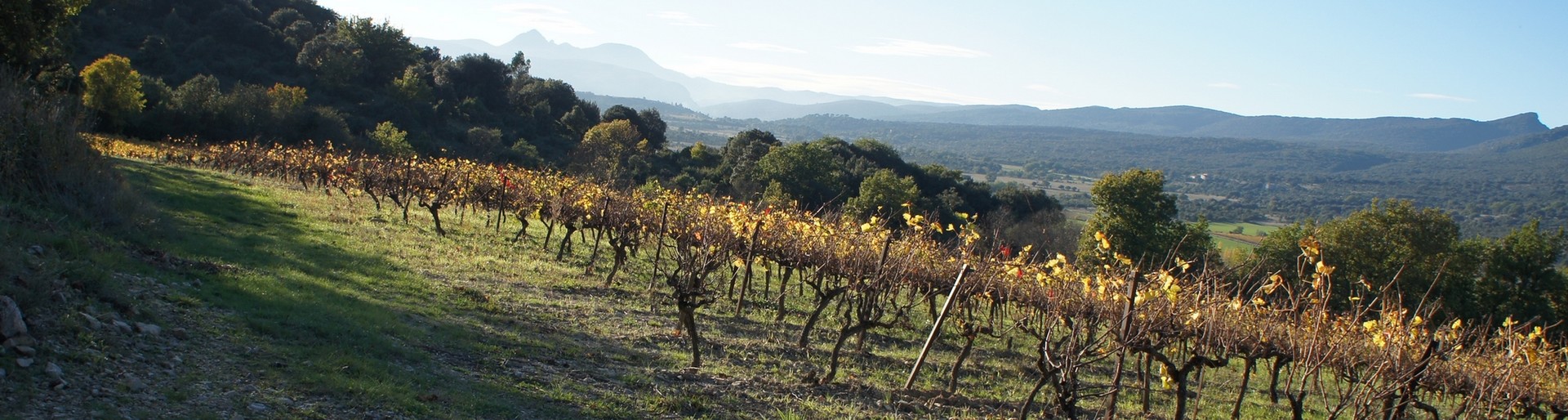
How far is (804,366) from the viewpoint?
906cm

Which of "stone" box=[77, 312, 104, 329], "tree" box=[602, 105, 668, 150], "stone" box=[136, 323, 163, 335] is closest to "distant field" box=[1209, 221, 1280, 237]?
"tree" box=[602, 105, 668, 150]

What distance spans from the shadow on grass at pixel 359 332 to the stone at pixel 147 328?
525 mm

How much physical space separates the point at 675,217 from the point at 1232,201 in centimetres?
8276

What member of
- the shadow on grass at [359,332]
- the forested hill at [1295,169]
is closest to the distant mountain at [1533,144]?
the forested hill at [1295,169]

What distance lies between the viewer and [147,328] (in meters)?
5.89

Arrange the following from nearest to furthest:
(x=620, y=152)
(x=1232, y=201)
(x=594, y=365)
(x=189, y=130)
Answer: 1. (x=594, y=365)
2. (x=189, y=130)
3. (x=620, y=152)
4. (x=1232, y=201)

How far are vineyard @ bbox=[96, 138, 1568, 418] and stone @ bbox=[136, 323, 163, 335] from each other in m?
4.09

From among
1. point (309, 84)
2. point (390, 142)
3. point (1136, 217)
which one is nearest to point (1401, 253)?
point (1136, 217)

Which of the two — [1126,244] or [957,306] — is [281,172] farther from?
[1126,244]

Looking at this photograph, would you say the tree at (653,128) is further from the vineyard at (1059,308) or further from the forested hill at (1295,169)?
the forested hill at (1295,169)

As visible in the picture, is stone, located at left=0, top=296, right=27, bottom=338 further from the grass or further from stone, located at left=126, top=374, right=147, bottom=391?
the grass

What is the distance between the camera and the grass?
6.24 meters

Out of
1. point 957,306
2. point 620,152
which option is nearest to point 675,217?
point 957,306

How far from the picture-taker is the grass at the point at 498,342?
624cm
